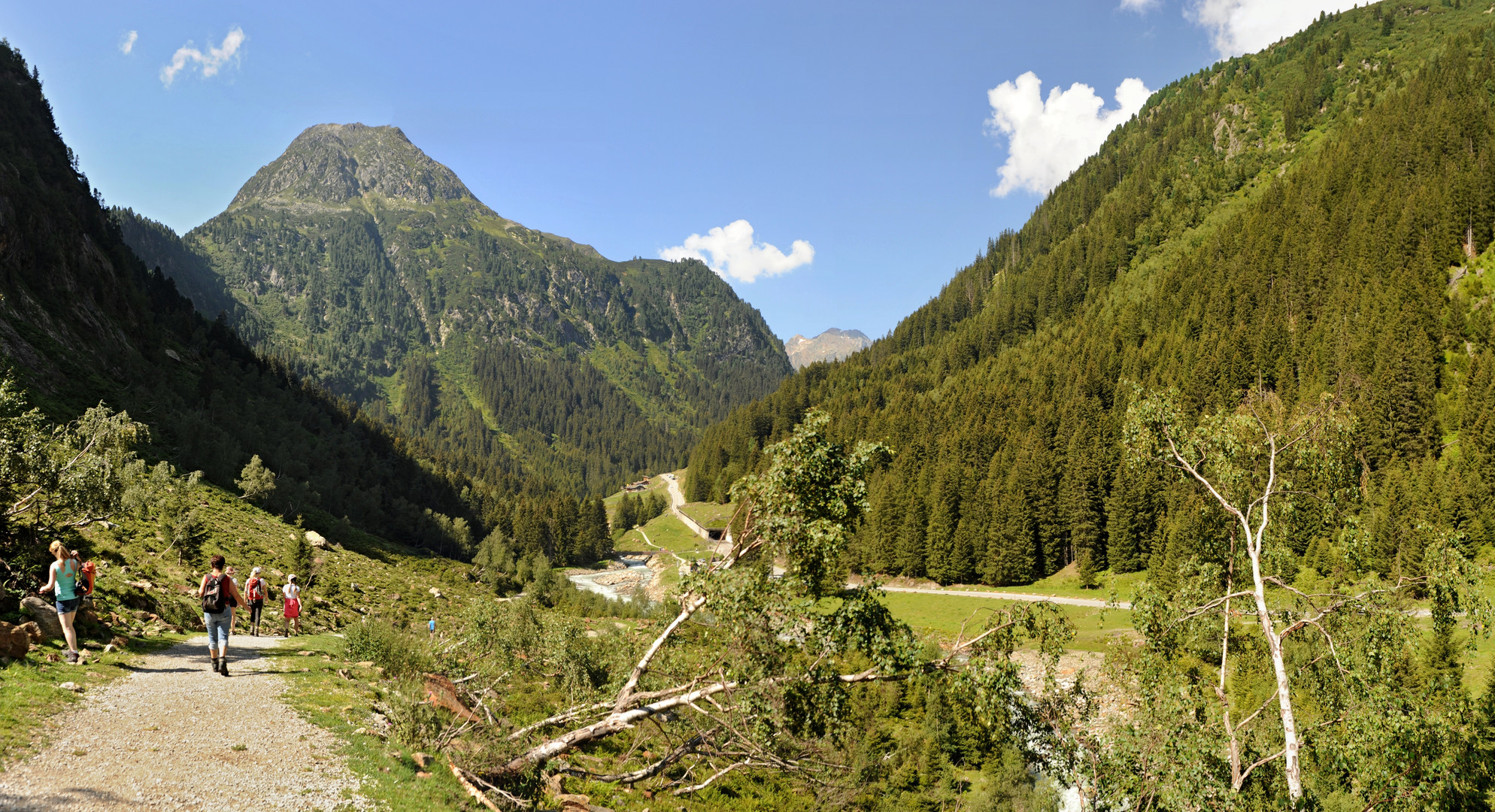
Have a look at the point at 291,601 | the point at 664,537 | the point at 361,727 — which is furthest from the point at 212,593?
the point at 664,537

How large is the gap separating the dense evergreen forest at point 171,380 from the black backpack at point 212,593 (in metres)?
60.9

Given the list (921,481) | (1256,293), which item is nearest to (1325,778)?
(921,481)

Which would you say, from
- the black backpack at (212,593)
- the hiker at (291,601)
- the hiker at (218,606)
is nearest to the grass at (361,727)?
the hiker at (218,606)

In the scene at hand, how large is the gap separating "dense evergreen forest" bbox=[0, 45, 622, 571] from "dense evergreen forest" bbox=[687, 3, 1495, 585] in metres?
58.1

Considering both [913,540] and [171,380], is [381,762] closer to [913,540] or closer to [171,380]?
[913,540]

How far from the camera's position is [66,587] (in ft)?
49.0

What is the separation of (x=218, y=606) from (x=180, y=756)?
621 centimetres

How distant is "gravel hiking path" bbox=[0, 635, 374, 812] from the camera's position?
375 inches

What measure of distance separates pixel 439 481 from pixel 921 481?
338ft

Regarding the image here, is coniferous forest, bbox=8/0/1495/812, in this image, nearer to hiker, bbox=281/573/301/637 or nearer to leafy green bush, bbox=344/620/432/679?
leafy green bush, bbox=344/620/432/679

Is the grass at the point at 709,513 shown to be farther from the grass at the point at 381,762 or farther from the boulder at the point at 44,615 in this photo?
the boulder at the point at 44,615

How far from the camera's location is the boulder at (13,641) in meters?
13.6

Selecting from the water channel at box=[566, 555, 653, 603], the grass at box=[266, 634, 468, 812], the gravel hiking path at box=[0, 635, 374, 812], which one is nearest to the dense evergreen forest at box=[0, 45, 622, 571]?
the water channel at box=[566, 555, 653, 603]

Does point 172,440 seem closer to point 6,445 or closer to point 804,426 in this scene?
point 6,445
